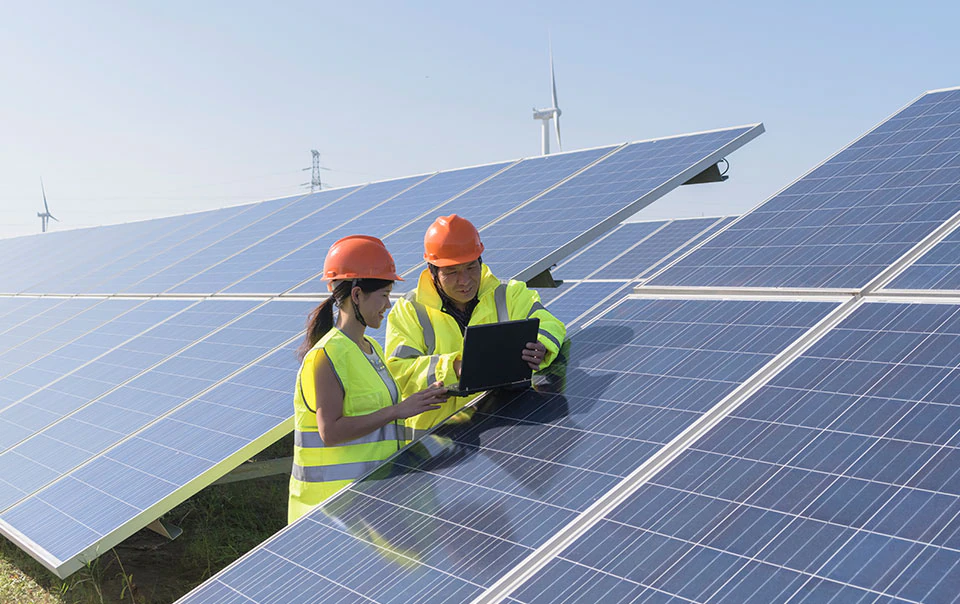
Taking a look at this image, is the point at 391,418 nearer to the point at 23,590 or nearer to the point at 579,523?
the point at 579,523

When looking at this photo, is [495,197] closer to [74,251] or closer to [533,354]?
[533,354]

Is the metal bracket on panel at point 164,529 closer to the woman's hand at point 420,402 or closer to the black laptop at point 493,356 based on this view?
the woman's hand at point 420,402

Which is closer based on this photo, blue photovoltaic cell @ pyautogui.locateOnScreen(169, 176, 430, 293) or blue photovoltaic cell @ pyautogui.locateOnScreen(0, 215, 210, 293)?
blue photovoltaic cell @ pyautogui.locateOnScreen(169, 176, 430, 293)

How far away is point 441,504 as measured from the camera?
448cm

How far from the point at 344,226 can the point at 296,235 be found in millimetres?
1055

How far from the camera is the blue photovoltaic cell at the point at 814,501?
10.0 feet

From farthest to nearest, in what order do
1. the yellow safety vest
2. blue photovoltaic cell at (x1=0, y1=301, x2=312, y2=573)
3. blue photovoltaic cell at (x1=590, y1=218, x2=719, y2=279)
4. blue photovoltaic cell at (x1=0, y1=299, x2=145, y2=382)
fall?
blue photovoltaic cell at (x1=590, y1=218, x2=719, y2=279), blue photovoltaic cell at (x1=0, y1=299, x2=145, y2=382), blue photovoltaic cell at (x1=0, y1=301, x2=312, y2=573), the yellow safety vest

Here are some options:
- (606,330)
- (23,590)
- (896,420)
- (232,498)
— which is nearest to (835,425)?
(896,420)

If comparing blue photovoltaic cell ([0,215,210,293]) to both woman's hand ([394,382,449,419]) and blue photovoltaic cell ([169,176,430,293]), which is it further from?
woman's hand ([394,382,449,419])

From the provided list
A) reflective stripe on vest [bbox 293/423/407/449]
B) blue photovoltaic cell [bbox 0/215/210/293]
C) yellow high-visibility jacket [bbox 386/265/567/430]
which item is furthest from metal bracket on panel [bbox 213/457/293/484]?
blue photovoltaic cell [bbox 0/215/210/293]

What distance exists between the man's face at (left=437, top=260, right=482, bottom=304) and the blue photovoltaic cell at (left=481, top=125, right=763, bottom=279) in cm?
173

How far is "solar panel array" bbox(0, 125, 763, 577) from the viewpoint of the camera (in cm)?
700

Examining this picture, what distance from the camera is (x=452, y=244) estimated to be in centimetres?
587

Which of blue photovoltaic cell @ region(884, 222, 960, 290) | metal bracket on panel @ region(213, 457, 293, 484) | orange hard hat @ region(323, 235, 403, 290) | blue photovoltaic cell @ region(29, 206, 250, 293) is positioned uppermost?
orange hard hat @ region(323, 235, 403, 290)
